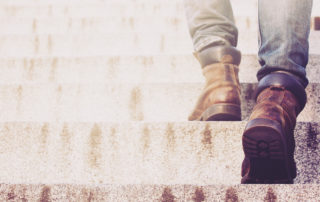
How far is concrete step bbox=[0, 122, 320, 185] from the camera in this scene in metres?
1.37

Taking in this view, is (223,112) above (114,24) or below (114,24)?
below

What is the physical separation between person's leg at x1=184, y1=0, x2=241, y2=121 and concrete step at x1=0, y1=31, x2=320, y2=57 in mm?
929

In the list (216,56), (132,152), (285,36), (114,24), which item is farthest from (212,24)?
(114,24)

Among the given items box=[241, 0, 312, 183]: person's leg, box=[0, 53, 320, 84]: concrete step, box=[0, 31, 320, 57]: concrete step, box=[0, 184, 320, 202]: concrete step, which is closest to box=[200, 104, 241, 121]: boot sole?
box=[241, 0, 312, 183]: person's leg

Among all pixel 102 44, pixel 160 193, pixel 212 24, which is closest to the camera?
pixel 160 193

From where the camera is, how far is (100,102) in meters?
1.80

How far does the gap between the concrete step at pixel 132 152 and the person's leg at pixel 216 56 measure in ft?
0.23

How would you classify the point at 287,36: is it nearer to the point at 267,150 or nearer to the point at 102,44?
the point at 267,150

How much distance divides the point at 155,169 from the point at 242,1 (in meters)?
2.38

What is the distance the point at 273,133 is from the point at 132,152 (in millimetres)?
474

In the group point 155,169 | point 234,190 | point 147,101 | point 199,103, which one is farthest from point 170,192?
point 147,101

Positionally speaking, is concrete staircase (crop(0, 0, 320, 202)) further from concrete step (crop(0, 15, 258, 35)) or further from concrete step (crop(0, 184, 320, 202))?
concrete step (crop(0, 15, 258, 35))

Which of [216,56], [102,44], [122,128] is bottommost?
[122,128]

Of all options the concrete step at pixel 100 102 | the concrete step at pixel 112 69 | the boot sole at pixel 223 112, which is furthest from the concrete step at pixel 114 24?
the boot sole at pixel 223 112
